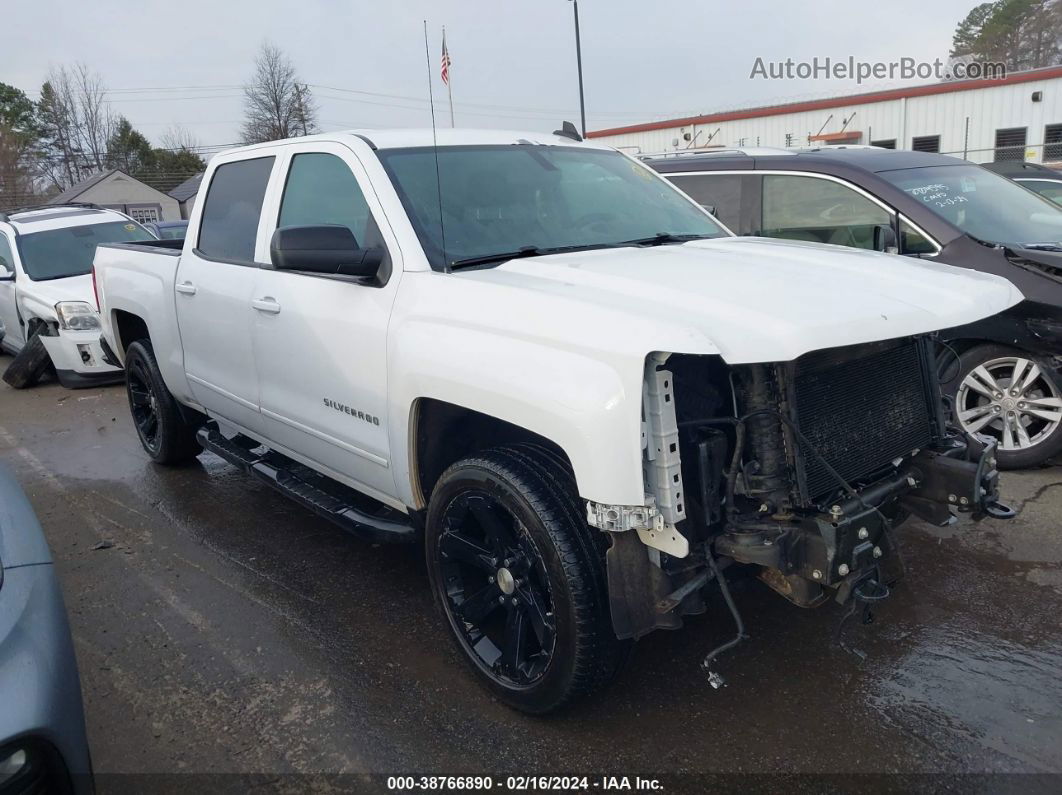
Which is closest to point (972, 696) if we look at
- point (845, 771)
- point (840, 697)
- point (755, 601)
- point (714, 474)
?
point (840, 697)

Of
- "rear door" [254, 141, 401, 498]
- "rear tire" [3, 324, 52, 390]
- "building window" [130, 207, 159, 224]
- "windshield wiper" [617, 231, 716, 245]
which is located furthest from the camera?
"building window" [130, 207, 159, 224]

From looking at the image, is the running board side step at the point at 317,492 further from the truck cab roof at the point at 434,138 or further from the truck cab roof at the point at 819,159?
the truck cab roof at the point at 819,159

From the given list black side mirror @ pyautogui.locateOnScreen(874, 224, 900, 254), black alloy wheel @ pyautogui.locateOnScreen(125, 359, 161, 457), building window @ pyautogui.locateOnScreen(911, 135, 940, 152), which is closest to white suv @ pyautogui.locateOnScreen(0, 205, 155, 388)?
black alloy wheel @ pyautogui.locateOnScreen(125, 359, 161, 457)

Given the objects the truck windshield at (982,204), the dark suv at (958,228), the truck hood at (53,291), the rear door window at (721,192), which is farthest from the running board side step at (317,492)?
the truck hood at (53,291)

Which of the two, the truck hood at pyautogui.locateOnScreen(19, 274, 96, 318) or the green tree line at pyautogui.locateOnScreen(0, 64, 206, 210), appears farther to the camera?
the green tree line at pyautogui.locateOnScreen(0, 64, 206, 210)

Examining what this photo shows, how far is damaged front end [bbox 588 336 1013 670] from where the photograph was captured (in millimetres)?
2438

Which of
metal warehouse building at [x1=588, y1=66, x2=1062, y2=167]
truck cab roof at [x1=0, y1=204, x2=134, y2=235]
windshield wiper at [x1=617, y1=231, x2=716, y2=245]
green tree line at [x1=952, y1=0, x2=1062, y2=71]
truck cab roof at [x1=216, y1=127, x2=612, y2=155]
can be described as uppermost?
green tree line at [x1=952, y1=0, x2=1062, y2=71]

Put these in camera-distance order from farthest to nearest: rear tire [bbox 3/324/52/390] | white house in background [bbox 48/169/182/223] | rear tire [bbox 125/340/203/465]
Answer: white house in background [bbox 48/169/182/223] → rear tire [bbox 3/324/52/390] → rear tire [bbox 125/340/203/465]

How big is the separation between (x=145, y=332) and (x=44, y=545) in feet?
12.9

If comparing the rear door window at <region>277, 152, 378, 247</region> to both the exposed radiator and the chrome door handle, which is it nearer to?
the chrome door handle

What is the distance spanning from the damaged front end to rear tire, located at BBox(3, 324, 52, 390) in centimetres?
863

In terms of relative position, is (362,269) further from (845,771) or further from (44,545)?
(845,771)

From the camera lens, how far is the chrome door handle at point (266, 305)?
380 cm

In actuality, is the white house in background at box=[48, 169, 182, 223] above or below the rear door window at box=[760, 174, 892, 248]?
above
